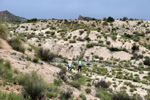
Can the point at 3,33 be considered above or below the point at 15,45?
above

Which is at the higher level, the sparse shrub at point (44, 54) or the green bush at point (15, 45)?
the green bush at point (15, 45)

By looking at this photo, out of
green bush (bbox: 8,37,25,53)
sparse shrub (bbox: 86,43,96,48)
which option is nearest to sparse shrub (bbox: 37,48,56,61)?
green bush (bbox: 8,37,25,53)

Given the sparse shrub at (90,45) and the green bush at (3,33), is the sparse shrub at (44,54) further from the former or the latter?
the sparse shrub at (90,45)

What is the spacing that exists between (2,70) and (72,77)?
242 inches

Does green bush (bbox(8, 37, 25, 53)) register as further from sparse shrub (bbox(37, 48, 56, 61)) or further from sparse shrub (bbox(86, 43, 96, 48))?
sparse shrub (bbox(86, 43, 96, 48))

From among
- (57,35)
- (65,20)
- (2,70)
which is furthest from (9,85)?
(65,20)

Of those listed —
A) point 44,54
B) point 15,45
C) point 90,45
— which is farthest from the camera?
point 90,45

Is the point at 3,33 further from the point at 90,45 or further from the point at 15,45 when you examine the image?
the point at 90,45

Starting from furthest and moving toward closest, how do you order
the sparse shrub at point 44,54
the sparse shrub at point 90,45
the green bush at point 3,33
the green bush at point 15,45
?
the sparse shrub at point 90,45 < the sparse shrub at point 44,54 < the green bush at point 3,33 < the green bush at point 15,45

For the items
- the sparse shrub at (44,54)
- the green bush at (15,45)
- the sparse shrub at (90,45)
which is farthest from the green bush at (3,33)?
the sparse shrub at (90,45)

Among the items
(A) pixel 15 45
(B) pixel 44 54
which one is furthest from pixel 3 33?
(B) pixel 44 54

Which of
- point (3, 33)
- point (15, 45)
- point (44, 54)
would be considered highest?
point (3, 33)

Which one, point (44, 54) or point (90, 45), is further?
point (90, 45)

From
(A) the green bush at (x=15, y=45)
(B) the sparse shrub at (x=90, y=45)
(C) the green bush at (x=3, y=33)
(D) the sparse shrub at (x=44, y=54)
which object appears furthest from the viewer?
(B) the sparse shrub at (x=90, y=45)
